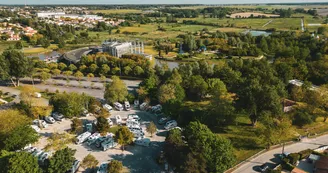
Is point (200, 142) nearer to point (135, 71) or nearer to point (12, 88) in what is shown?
point (135, 71)

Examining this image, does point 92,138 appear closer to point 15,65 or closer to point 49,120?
point 49,120

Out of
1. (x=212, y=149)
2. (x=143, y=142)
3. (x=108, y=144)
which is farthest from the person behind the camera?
(x=143, y=142)

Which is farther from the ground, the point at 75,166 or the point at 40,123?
the point at 40,123

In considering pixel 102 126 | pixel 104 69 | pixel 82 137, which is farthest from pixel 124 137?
pixel 104 69

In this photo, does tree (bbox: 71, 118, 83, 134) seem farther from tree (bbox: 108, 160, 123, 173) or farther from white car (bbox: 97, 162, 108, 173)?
tree (bbox: 108, 160, 123, 173)

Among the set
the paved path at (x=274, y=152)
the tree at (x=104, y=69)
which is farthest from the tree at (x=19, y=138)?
the tree at (x=104, y=69)

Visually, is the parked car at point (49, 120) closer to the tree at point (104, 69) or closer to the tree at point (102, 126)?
the tree at point (102, 126)
